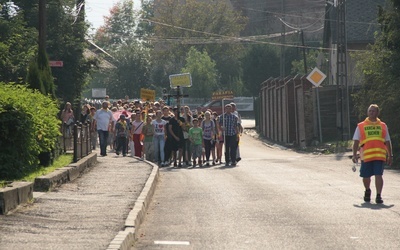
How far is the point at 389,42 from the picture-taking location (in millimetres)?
32188

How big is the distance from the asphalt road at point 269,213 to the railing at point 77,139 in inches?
78.4

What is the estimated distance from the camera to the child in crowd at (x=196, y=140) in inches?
1186

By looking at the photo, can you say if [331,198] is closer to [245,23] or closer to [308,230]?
[308,230]

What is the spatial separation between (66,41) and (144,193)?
23.1m

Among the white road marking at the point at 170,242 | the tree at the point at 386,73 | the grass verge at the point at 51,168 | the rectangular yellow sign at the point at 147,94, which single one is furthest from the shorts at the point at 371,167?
the rectangular yellow sign at the point at 147,94

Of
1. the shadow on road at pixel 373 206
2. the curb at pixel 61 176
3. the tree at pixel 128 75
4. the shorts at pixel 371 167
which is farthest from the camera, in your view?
the tree at pixel 128 75

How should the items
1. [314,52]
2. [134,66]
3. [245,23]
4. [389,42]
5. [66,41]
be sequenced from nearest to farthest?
[389,42] < [66,41] < [314,52] < [134,66] < [245,23]

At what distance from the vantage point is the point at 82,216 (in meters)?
13.5

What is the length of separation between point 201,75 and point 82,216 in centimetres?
7986

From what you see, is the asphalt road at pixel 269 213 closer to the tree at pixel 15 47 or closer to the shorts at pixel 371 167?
the shorts at pixel 371 167

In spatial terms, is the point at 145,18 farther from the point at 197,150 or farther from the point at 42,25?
the point at 42,25

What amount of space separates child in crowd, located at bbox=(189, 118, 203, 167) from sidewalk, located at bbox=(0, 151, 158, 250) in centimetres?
905

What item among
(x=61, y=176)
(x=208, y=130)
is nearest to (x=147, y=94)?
(x=208, y=130)

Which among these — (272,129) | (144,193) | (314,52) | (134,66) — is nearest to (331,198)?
(144,193)
